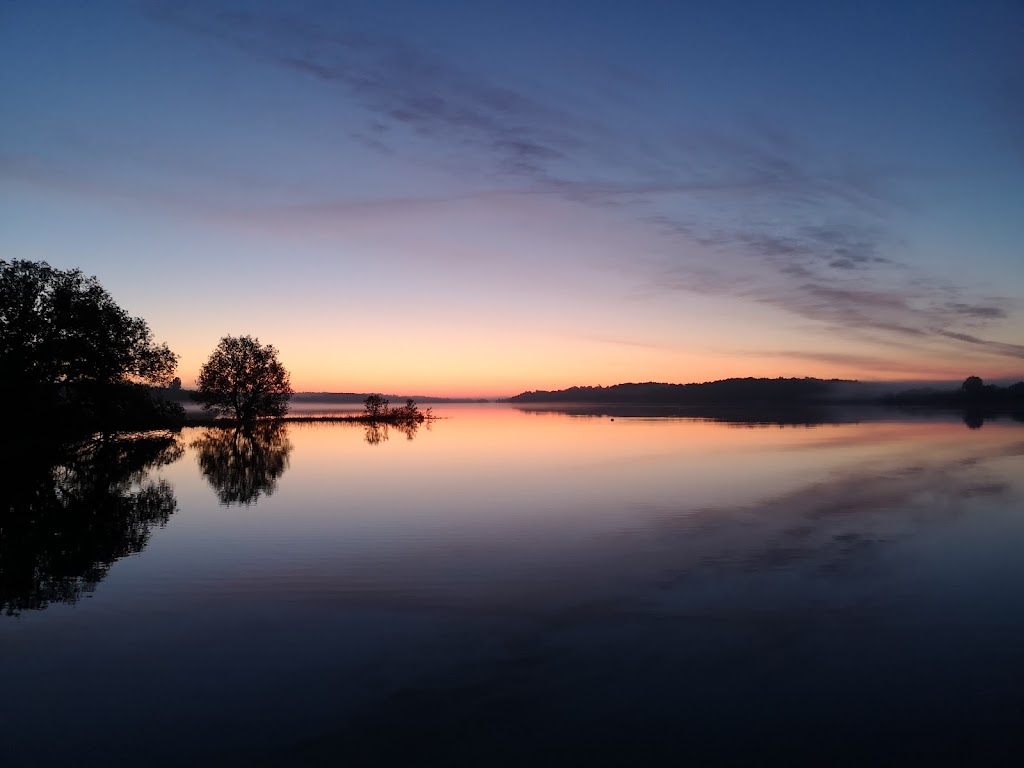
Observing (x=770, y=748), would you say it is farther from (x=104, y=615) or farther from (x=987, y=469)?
(x=987, y=469)

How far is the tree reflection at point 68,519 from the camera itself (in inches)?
625

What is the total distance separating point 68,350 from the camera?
179 feet

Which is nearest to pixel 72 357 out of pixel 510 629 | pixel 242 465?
pixel 242 465

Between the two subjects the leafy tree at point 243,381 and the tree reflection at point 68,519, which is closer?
the tree reflection at point 68,519

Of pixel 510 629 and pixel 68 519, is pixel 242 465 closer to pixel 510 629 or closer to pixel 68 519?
pixel 68 519

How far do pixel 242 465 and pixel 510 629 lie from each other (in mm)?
36352

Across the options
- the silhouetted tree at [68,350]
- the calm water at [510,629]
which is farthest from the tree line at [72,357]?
the calm water at [510,629]

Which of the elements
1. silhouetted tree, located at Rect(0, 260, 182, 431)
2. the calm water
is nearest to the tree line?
silhouetted tree, located at Rect(0, 260, 182, 431)

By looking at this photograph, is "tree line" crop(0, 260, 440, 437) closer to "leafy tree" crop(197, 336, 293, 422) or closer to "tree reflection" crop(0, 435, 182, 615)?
"tree reflection" crop(0, 435, 182, 615)

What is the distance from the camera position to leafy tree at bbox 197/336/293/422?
4060 inches

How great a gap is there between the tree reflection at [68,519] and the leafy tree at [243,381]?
191 feet

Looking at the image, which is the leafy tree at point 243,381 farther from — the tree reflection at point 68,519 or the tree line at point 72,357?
the tree reflection at point 68,519

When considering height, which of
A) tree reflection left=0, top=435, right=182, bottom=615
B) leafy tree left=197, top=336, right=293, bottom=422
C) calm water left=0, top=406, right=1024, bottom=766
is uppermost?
leafy tree left=197, top=336, right=293, bottom=422

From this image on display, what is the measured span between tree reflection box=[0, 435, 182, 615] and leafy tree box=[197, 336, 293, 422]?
191 ft
